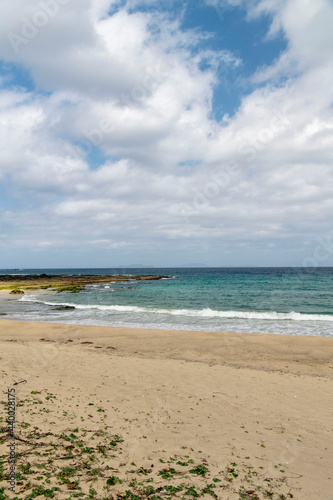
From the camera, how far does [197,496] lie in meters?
4.88

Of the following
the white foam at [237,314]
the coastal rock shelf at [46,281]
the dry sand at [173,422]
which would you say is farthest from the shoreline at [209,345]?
the coastal rock shelf at [46,281]

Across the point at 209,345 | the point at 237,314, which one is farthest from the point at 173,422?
the point at 237,314

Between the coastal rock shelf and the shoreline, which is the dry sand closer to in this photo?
the shoreline

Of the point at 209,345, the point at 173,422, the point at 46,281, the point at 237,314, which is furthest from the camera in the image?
the point at 46,281

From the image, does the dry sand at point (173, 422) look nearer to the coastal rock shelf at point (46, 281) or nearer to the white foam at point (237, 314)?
the white foam at point (237, 314)

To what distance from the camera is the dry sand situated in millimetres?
5211

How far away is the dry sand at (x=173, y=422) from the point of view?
5.21 metres

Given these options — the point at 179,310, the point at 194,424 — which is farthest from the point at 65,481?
the point at 179,310

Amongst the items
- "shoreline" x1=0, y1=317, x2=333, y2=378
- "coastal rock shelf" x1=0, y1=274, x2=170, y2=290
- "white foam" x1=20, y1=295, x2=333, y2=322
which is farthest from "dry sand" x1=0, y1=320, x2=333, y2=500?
"coastal rock shelf" x1=0, y1=274, x2=170, y2=290

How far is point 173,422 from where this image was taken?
755 cm

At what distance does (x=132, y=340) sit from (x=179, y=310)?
14592 mm

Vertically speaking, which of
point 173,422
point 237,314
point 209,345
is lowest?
point 237,314

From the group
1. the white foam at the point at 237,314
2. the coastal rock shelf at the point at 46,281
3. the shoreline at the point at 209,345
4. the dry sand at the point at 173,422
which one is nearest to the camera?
the dry sand at the point at 173,422

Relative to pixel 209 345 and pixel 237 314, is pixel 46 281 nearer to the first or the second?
pixel 237 314
